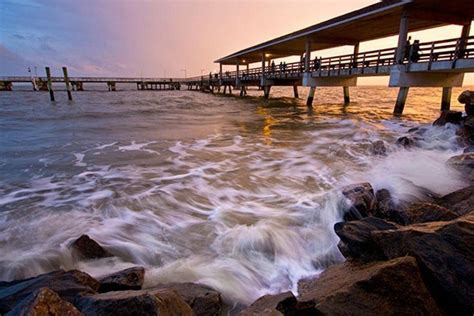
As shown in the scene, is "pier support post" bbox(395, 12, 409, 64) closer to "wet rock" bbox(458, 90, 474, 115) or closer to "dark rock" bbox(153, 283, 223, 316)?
"wet rock" bbox(458, 90, 474, 115)

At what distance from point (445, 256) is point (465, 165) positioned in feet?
15.8

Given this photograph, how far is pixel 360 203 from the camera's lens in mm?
4398

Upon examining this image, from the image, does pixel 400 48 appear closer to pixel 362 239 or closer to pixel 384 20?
pixel 384 20

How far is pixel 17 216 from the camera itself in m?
4.97

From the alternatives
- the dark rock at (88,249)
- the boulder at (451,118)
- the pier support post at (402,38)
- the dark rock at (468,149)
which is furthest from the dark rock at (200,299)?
the pier support post at (402,38)

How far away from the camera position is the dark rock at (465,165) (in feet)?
18.3

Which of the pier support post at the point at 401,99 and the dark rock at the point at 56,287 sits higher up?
the pier support post at the point at 401,99

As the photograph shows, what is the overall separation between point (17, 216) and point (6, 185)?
1.93 m

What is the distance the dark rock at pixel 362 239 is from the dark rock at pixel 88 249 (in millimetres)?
3016

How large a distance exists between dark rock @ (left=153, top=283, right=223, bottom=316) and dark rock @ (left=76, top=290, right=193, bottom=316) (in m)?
0.42

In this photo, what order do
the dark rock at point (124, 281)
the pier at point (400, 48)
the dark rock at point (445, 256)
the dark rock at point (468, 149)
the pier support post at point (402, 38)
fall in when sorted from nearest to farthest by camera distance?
the dark rock at point (445, 256), the dark rock at point (124, 281), the dark rock at point (468, 149), the pier at point (400, 48), the pier support post at point (402, 38)

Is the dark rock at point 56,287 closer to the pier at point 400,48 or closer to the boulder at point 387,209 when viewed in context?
the boulder at point 387,209

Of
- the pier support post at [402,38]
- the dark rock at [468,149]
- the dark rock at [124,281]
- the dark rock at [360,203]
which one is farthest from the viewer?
the pier support post at [402,38]

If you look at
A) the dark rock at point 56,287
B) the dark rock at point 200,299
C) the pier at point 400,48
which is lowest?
the dark rock at point 200,299
